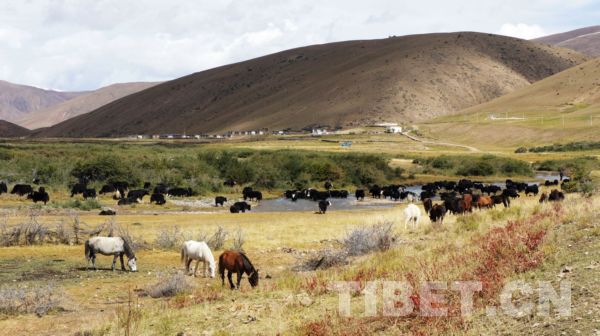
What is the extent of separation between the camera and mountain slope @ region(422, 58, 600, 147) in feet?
336

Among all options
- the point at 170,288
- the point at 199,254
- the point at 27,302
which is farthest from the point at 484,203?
the point at 27,302

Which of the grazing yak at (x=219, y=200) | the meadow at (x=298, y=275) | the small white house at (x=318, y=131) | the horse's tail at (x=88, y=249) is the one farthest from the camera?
the small white house at (x=318, y=131)

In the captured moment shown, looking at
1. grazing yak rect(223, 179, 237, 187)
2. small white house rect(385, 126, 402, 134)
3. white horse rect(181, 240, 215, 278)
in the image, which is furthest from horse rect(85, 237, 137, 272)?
small white house rect(385, 126, 402, 134)

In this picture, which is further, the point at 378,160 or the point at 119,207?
the point at 378,160

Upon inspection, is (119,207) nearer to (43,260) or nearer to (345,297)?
(43,260)

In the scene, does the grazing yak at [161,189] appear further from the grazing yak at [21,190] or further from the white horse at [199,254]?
the white horse at [199,254]

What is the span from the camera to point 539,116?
408 ft

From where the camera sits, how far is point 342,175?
2544 inches

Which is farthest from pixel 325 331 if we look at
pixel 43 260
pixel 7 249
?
pixel 7 249

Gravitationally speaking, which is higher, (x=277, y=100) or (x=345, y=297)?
(x=277, y=100)

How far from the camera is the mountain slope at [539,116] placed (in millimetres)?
102456

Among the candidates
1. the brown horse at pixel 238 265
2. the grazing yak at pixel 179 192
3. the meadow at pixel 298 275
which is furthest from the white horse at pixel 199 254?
the grazing yak at pixel 179 192

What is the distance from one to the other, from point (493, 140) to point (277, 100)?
84127mm

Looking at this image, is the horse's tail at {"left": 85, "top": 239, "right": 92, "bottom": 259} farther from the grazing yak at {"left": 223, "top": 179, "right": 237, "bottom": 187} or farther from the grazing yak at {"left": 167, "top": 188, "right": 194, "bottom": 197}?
the grazing yak at {"left": 223, "top": 179, "right": 237, "bottom": 187}
